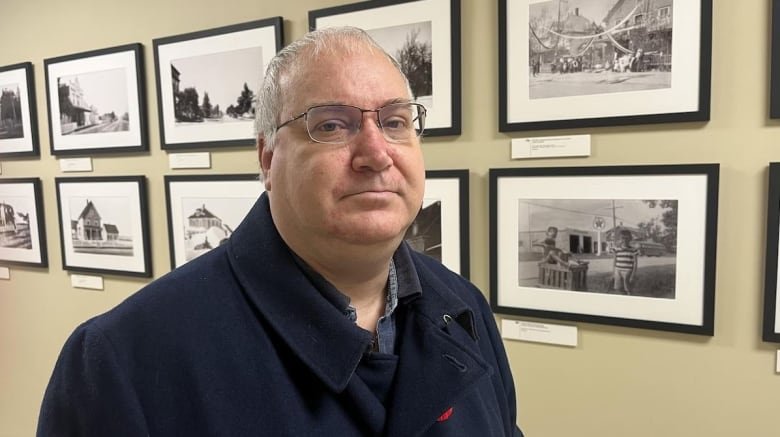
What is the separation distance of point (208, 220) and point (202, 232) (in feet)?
0.21

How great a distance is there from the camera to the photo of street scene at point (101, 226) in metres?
2.34

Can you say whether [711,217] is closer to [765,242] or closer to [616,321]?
[765,242]

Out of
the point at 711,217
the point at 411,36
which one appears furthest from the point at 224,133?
the point at 711,217

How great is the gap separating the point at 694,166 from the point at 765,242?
26 cm

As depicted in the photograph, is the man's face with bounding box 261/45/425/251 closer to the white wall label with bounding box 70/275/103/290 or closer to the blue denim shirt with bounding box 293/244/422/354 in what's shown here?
the blue denim shirt with bounding box 293/244/422/354

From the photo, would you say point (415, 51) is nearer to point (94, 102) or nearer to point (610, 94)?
point (610, 94)

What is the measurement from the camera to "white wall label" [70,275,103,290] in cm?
244

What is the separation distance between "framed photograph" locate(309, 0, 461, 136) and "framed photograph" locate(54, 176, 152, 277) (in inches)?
48.3

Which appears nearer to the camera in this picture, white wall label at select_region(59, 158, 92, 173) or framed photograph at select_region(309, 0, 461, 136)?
framed photograph at select_region(309, 0, 461, 136)

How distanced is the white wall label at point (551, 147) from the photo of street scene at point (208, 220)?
1036 millimetres

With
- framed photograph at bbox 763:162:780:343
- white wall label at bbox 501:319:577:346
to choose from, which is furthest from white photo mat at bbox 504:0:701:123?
white wall label at bbox 501:319:577:346

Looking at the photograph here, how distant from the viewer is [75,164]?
A: 2430 millimetres

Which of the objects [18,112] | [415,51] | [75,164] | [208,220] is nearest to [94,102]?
[75,164]

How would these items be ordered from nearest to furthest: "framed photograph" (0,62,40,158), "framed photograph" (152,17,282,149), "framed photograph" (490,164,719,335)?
"framed photograph" (490,164,719,335) < "framed photograph" (152,17,282,149) < "framed photograph" (0,62,40,158)
